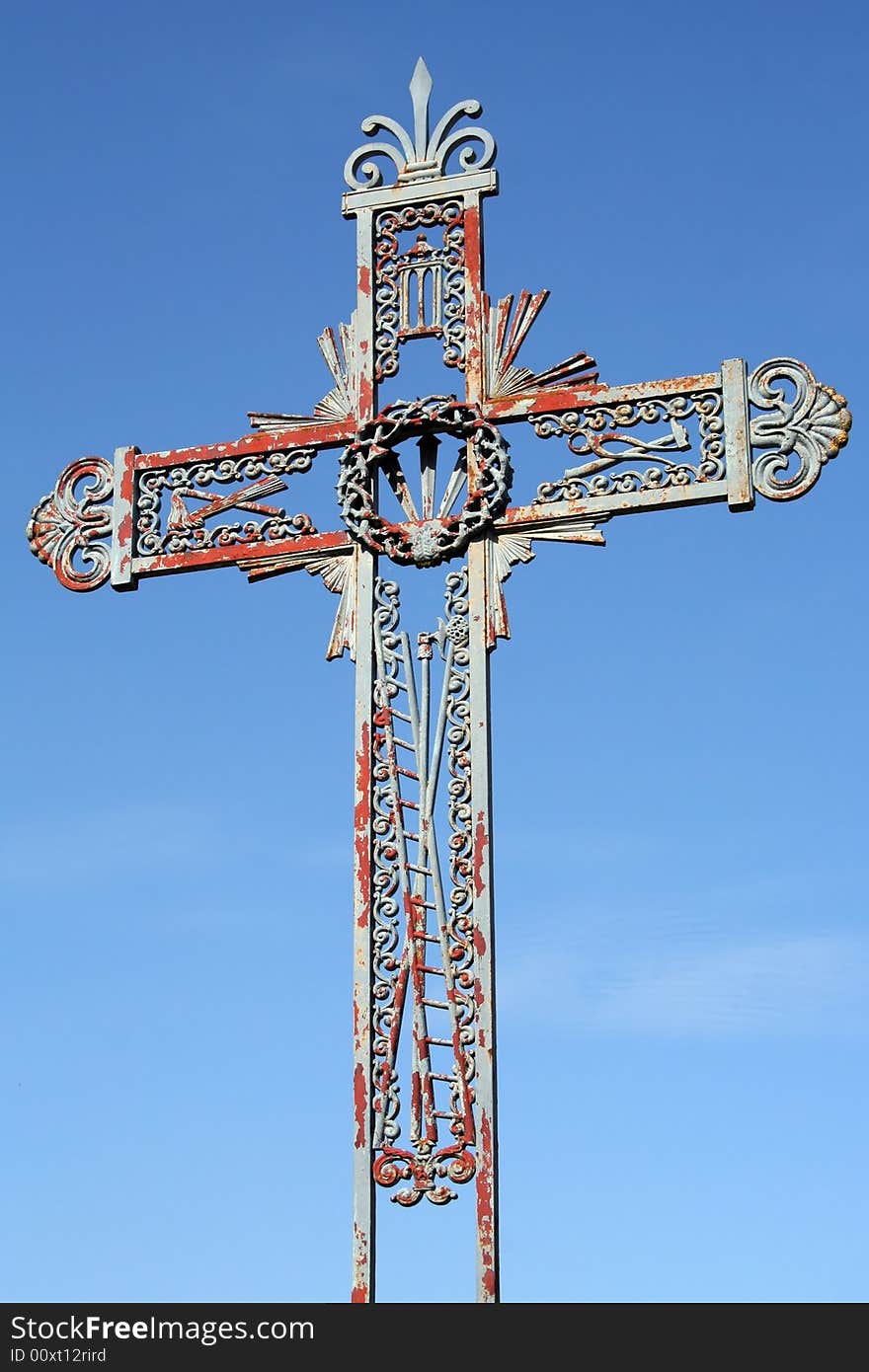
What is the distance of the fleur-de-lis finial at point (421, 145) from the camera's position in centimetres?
940

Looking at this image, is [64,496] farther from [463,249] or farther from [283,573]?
[463,249]

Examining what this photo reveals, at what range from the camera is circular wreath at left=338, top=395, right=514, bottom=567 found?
8.91m

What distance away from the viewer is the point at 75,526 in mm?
9742

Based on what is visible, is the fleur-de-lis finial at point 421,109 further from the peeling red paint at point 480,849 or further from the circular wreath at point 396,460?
the peeling red paint at point 480,849

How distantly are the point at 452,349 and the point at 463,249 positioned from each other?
41 centimetres

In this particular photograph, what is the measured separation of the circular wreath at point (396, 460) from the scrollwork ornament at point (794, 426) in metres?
0.95

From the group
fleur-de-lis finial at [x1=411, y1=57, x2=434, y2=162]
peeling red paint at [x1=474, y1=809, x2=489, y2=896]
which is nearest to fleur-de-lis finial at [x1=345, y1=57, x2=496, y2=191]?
fleur-de-lis finial at [x1=411, y1=57, x2=434, y2=162]

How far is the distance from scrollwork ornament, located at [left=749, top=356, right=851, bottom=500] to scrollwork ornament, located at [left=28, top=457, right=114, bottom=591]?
2.65m

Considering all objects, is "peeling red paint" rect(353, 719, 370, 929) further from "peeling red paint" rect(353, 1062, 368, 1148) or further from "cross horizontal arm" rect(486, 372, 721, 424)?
"cross horizontal arm" rect(486, 372, 721, 424)

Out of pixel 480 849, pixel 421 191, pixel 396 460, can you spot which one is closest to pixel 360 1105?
pixel 480 849

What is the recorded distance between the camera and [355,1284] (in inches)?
318

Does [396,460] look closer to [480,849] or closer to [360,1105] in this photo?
[480,849]

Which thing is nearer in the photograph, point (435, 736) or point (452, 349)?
point (435, 736)
